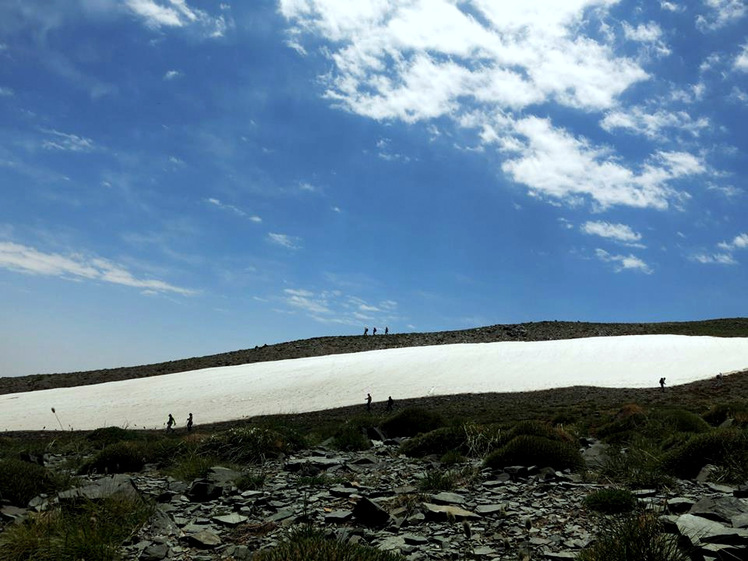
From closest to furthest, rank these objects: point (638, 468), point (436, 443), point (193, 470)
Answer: point (638, 468)
point (193, 470)
point (436, 443)

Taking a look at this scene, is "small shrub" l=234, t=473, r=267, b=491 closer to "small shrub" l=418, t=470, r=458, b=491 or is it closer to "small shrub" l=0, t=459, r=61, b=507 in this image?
"small shrub" l=418, t=470, r=458, b=491

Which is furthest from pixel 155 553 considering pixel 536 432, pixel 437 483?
pixel 536 432

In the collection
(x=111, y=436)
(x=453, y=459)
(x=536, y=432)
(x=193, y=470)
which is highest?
(x=536, y=432)

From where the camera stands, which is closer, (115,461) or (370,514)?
(370,514)

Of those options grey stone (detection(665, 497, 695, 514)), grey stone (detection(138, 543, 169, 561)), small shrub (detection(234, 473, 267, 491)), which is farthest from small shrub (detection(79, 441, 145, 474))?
grey stone (detection(665, 497, 695, 514))

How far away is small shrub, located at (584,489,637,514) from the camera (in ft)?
25.0

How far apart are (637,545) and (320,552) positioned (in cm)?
340

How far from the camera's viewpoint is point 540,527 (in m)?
7.17

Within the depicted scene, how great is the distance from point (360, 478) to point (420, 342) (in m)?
60.2

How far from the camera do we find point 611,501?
773 centimetres

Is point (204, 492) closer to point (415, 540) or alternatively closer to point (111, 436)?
point (415, 540)

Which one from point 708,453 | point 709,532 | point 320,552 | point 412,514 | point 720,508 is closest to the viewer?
point 320,552

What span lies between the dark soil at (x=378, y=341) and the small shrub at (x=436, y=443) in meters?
53.1

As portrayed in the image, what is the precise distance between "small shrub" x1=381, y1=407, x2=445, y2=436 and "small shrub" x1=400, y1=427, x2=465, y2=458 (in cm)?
493
